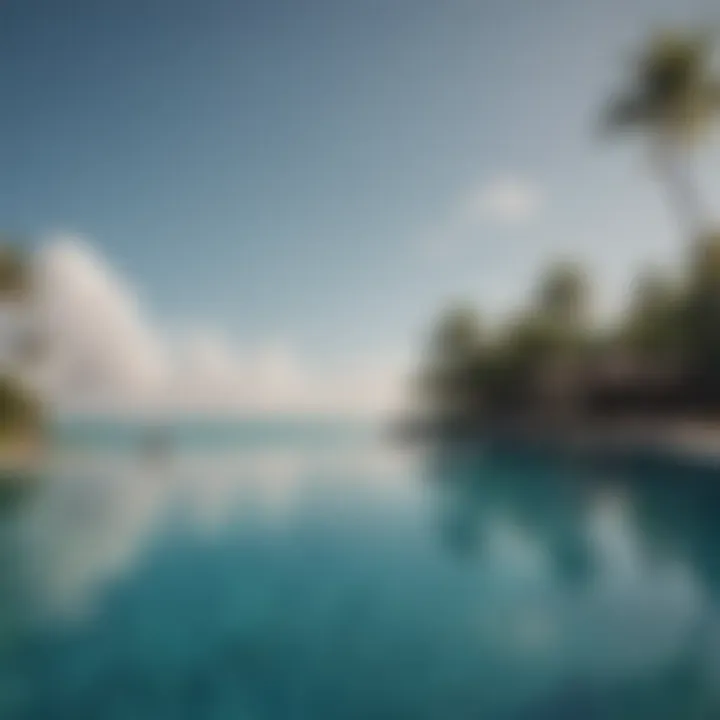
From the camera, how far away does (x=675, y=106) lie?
7195mm

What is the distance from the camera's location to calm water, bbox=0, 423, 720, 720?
3027mm

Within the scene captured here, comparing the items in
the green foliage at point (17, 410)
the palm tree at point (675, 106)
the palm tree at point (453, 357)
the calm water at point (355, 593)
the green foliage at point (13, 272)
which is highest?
the palm tree at point (675, 106)

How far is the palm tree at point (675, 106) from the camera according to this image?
5492 millimetres

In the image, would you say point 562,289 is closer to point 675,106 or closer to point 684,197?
point 684,197

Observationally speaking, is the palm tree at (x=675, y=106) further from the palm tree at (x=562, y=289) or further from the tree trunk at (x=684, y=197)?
the palm tree at (x=562, y=289)

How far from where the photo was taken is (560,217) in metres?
5.18

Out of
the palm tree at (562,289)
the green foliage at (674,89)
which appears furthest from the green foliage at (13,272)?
the green foliage at (674,89)

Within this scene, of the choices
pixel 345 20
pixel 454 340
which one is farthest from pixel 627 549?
pixel 345 20

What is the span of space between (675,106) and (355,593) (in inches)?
287

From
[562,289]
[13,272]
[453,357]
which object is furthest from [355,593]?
[13,272]

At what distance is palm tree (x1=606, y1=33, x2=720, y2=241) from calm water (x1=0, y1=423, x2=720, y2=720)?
116 inches

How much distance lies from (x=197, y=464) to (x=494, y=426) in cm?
413

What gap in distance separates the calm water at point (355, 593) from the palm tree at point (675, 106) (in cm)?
296

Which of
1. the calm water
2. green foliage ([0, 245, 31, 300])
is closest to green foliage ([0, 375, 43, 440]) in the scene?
the calm water
